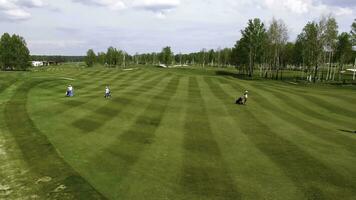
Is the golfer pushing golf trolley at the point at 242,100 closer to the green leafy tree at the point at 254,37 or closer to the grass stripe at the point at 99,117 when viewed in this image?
the grass stripe at the point at 99,117

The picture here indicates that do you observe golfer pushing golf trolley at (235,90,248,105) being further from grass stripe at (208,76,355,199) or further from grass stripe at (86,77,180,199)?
grass stripe at (208,76,355,199)

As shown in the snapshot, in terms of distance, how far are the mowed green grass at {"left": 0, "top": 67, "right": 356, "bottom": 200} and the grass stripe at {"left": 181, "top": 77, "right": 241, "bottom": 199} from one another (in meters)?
0.06

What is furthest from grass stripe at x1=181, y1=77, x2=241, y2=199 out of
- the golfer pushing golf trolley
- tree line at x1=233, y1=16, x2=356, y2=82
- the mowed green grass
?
tree line at x1=233, y1=16, x2=356, y2=82

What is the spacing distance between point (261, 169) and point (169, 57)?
580 ft

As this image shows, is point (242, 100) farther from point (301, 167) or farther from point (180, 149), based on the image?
point (301, 167)

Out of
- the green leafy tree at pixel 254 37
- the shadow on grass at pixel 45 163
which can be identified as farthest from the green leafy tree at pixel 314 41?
the shadow on grass at pixel 45 163

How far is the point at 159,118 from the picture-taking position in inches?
1266

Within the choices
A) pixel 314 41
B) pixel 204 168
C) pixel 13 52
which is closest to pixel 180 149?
pixel 204 168

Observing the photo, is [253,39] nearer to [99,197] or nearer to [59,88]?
[59,88]

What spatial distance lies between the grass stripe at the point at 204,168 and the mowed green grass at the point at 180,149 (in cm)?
6

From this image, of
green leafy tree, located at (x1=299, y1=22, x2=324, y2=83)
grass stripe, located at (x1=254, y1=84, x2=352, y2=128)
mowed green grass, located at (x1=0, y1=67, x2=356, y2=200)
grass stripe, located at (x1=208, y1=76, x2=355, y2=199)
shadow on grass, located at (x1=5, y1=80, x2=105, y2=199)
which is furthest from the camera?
green leafy tree, located at (x1=299, y1=22, x2=324, y2=83)

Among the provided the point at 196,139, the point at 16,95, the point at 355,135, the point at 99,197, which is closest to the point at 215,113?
the point at 196,139

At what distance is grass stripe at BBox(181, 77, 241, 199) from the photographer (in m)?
15.2

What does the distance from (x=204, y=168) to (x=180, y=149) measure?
13.0ft
